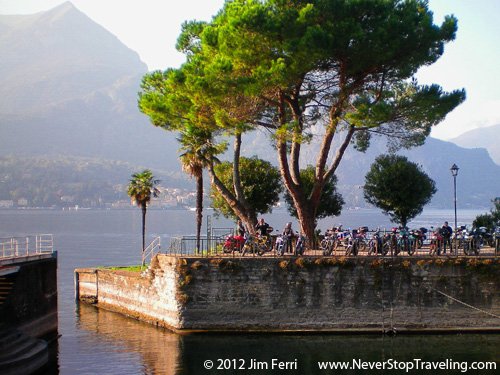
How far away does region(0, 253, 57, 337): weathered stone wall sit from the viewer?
28141 mm

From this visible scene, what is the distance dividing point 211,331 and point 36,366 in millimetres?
8430

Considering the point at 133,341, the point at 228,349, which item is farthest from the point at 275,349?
the point at 133,341

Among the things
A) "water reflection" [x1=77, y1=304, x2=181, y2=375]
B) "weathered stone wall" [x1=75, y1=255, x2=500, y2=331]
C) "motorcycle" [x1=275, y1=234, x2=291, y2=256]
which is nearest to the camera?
"water reflection" [x1=77, y1=304, x2=181, y2=375]

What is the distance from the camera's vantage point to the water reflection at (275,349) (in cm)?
2711

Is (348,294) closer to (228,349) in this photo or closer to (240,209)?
(228,349)

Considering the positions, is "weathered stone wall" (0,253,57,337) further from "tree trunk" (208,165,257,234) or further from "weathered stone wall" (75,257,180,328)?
"tree trunk" (208,165,257,234)

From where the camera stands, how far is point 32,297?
3047 centimetres

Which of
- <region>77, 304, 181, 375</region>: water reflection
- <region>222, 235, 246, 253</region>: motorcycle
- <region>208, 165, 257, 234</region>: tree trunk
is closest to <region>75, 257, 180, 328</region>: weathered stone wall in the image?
<region>77, 304, 181, 375</region>: water reflection

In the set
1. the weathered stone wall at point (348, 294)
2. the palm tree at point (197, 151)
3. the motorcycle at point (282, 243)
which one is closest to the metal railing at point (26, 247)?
the weathered stone wall at point (348, 294)

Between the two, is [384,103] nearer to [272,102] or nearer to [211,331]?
[272,102]

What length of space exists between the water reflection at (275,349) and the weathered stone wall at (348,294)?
77 cm

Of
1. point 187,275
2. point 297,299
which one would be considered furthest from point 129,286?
point 297,299

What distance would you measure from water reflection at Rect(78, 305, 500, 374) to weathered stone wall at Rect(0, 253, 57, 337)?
2.45 m

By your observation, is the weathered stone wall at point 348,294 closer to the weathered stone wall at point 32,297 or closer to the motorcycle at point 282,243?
the motorcycle at point 282,243
